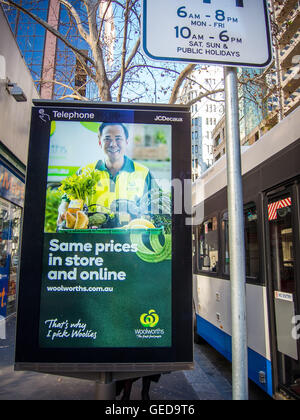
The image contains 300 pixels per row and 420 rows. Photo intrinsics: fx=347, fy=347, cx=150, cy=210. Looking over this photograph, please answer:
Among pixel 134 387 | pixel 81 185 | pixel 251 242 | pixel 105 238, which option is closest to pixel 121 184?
pixel 81 185

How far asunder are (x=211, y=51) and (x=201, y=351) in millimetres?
6749

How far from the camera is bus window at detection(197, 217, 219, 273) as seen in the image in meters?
6.34

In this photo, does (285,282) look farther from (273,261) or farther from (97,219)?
(97,219)

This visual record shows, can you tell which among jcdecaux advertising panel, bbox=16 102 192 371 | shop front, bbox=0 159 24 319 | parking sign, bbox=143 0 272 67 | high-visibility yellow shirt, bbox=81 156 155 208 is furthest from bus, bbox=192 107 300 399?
shop front, bbox=0 159 24 319

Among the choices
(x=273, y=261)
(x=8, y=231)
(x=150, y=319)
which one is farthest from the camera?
(x=8, y=231)

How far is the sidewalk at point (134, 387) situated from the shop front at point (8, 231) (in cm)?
349

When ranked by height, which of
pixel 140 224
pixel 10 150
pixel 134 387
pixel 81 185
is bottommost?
pixel 134 387

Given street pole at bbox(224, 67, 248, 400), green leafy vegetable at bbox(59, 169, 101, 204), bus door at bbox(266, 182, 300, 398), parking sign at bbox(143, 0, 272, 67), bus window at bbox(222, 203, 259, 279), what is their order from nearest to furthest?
street pole at bbox(224, 67, 248, 400)
parking sign at bbox(143, 0, 272, 67)
green leafy vegetable at bbox(59, 169, 101, 204)
bus door at bbox(266, 182, 300, 398)
bus window at bbox(222, 203, 259, 279)

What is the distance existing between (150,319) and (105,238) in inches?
32.7

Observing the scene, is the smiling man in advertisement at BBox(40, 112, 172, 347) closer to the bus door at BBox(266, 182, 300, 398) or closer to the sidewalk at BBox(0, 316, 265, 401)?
the bus door at BBox(266, 182, 300, 398)

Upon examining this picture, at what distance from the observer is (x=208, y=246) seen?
6.88 m

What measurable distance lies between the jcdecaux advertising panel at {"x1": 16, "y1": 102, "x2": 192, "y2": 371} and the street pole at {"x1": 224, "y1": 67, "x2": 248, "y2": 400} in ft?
3.12

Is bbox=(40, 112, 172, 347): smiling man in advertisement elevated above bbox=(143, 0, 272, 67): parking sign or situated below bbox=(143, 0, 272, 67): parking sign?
below
